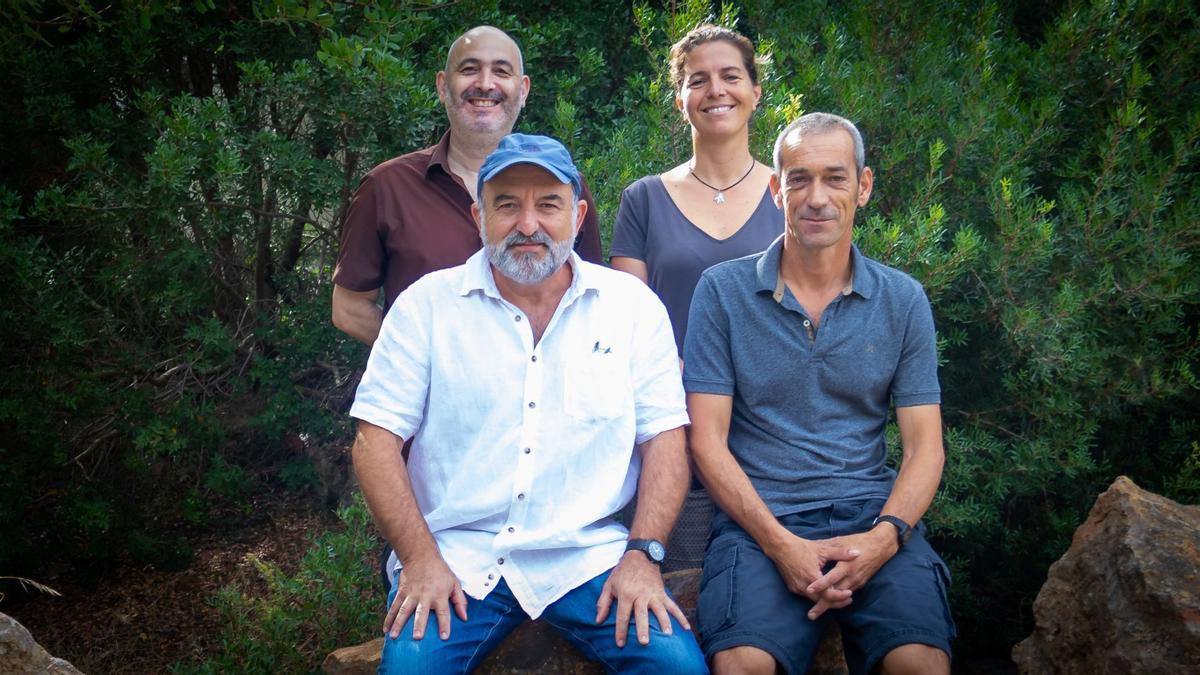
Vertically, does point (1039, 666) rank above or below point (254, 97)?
below

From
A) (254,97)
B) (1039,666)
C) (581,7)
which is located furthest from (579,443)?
(581,7)

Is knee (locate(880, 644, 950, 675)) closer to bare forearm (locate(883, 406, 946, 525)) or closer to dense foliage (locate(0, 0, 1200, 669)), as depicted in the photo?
bare forearm (locate(883, 406, 946, 525))

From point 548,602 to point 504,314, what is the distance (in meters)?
0.85

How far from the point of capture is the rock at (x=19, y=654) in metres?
2.65

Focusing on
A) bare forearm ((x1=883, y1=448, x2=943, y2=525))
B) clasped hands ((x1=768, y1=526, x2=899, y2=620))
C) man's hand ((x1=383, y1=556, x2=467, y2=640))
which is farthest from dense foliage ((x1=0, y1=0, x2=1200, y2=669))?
man's hand ((x1=383, y1=556, x2=467, y2=640))

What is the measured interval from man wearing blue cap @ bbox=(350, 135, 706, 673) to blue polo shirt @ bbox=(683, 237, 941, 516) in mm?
205

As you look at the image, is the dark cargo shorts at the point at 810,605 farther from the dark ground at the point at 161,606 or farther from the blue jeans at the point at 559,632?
the dark ground at the point at 161,606

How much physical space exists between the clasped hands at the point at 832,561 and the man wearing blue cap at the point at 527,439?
344mm

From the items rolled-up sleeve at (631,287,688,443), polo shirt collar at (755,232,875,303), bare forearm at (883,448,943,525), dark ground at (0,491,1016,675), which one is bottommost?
dark ground at (0,491,1016,675)

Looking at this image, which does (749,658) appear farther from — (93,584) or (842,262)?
(93,584)

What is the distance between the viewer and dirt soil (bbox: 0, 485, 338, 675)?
564 cm

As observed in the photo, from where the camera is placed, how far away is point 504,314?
3.22 metres

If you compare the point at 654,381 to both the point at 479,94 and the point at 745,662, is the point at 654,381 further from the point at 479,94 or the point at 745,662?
the point at 479,94

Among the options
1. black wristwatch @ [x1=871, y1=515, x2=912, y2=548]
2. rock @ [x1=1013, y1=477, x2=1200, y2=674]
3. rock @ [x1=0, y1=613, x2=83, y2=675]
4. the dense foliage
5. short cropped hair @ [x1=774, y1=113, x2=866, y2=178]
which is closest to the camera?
rock @ [x1=0, y1=613, x2=83, y2=675]
